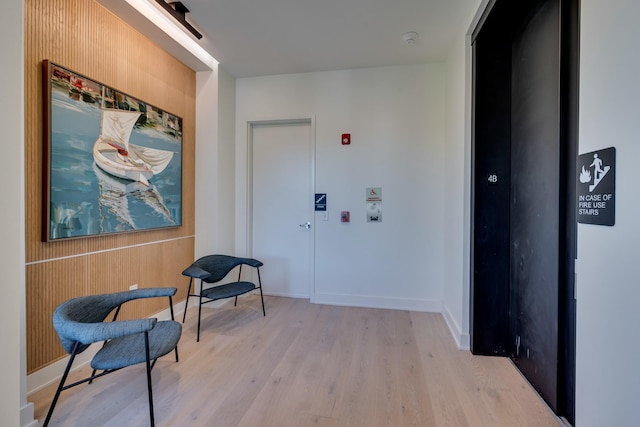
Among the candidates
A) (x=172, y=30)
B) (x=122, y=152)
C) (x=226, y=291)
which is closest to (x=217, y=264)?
(x=226, y=291)

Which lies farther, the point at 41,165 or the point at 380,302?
the point at 380,302

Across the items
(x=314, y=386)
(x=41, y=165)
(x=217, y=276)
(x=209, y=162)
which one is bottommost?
(x=314, y=386)

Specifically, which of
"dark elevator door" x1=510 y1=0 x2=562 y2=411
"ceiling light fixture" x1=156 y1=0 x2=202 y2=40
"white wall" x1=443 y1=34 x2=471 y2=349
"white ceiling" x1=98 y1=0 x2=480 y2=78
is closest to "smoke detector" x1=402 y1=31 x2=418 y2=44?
"white ceiling" x1=98 y1=0 x2=480 y2=78

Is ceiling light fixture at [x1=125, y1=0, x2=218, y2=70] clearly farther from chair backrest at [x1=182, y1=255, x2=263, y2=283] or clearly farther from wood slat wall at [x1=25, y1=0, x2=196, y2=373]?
chair backrest at [x1=182, y1=255, x2=263, y2=283]

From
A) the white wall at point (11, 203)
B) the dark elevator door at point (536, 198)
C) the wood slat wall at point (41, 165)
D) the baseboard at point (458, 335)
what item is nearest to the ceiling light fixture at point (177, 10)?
the wood slat wall at point (41, 165)

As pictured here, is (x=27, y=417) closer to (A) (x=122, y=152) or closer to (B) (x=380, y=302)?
(A) (x=122, y=152)

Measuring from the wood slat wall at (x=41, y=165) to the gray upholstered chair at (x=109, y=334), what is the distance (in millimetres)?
426

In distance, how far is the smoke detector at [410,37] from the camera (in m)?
2.64

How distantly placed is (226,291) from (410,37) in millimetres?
3088

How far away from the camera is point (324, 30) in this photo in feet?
8.59

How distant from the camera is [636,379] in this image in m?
0.85

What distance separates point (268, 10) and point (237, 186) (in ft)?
6.58

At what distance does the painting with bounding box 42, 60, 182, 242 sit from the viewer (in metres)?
1.89

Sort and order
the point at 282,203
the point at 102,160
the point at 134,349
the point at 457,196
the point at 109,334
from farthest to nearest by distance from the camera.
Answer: the point at 282,203, the point at 457,196, the point at 102,160, the point at 134,349, the point at 109,334
